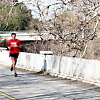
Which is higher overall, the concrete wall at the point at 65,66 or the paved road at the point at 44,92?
the concrete wall at the point at 65,66

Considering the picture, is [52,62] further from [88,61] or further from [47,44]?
[47,44]

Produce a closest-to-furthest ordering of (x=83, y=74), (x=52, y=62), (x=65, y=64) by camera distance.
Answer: (x=83, y=74)
(x=65, y=64)
(x=52, y=62)

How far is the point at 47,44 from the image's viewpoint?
185 feet

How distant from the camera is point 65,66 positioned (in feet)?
46.2

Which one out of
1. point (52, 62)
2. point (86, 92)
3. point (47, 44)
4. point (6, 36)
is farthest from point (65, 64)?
point (6, 36)

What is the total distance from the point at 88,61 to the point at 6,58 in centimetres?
942

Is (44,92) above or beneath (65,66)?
beneath

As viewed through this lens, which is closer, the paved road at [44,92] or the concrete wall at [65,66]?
the paved road at [44,92]

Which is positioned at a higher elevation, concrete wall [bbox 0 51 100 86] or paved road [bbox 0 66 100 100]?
concrete wall [bbox 0 51 100 86]

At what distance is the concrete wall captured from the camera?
39.9ft

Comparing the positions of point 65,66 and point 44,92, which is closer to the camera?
point 44,92

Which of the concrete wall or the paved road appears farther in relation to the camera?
the concrete wall

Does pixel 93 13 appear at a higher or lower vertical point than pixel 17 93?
higher

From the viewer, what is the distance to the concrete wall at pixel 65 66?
1216 cm
